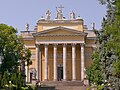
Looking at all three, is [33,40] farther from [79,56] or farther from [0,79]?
[0,79]

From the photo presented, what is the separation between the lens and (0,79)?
138 ft

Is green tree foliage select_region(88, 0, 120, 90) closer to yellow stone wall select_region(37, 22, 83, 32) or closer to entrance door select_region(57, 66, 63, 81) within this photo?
yellow stone wall select_region(37, 22, 83, 32)

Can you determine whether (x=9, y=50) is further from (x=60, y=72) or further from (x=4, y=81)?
(x=60, y=72)

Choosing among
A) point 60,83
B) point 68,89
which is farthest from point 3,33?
point 60,83

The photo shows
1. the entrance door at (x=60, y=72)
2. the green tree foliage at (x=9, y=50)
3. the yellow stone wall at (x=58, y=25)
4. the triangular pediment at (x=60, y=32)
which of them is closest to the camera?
the green tree foliage at (x=9, y=50)

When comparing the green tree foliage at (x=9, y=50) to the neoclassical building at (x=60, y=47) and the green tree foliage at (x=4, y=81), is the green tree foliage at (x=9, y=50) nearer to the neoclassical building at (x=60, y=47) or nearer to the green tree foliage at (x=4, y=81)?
the green tree foliage at (x=4, y=81)

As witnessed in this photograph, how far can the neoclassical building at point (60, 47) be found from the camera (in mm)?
70312

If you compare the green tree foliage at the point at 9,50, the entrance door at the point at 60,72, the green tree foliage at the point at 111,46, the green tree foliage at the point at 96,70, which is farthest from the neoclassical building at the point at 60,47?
the green tree foliage at the point at 111,46

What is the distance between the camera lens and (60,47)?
72938 millimetres

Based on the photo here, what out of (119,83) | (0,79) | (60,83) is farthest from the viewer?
(60,83)

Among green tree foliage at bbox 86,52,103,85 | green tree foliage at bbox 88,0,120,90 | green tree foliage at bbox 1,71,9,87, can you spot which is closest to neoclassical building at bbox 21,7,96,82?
green tree foliage at bbox 86,52,103,85

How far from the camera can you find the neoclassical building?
70312mm

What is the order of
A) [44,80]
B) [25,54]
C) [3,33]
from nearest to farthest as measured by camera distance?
[3,33] < [25,54] < [44,80]

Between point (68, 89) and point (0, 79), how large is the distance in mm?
13116
